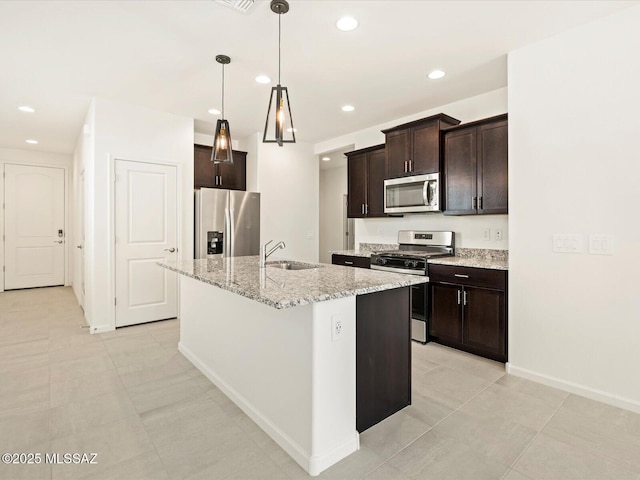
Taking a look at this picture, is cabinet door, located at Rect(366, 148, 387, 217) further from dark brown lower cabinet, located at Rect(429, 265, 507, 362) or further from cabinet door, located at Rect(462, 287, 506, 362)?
cabinet door, located at Rect(462, 287, 506, 362)

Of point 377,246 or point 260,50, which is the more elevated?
point 260,50

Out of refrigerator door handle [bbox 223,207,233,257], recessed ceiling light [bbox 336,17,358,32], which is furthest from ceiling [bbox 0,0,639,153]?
refrigerator door handle [bbox 223,207,233,257]

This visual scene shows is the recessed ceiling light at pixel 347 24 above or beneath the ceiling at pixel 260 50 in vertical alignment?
beneath

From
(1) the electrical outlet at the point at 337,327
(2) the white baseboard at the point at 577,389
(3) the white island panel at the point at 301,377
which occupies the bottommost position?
(2) the white baseboard at the point at 577,389

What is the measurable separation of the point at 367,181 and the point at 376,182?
17 cm

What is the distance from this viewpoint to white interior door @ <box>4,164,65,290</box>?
20.6 ft

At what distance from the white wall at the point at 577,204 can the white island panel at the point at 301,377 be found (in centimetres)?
170

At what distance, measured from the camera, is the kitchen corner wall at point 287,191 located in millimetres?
5305

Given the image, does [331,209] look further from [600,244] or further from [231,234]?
[600,244]

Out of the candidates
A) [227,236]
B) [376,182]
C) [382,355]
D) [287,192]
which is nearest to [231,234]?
[227,236]

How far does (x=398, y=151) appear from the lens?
408 cm

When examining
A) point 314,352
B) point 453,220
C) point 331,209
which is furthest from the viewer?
point 331,209

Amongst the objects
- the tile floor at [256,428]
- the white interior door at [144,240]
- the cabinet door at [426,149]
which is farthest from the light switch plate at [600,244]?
the white interior door at [144,240]

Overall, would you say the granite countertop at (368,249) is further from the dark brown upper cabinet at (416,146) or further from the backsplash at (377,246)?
the dark brown upper cabinet at (416,146)
